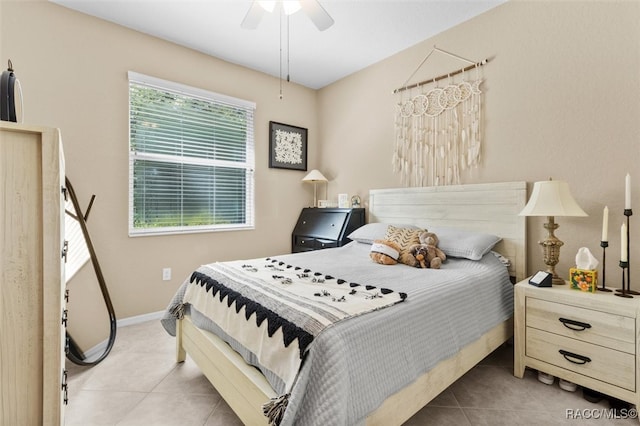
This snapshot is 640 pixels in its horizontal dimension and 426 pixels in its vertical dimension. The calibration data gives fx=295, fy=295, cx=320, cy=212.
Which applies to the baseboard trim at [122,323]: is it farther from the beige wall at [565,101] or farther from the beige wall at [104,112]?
the beige wall at [565,101]

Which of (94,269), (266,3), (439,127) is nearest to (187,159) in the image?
(94,269)

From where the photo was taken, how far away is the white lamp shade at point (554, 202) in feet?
5.88

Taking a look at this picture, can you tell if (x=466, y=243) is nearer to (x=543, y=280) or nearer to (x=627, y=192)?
(x=543, y=280)

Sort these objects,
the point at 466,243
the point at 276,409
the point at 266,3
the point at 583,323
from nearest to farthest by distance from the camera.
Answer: the point at 276,409 → the point at 583,323 → the point at 266,3 → the point at 466,243

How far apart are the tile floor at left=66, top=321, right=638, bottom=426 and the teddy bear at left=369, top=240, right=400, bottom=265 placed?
2.79 ft

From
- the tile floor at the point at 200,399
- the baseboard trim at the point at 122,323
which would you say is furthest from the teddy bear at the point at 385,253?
the baseboard trim at the point at 122,323

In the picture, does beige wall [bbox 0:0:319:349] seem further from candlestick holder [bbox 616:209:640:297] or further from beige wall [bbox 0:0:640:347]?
candlestick holder [bbox 616:209:640:297]

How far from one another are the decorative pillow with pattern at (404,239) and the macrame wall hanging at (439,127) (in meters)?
0.68

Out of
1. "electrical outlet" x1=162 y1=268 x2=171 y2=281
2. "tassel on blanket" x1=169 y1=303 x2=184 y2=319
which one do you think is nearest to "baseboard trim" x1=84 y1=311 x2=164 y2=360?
"electrical outlet" x1=162 y1=268 x2=171 y2=281

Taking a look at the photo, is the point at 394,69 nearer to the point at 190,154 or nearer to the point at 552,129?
the point at 552,129

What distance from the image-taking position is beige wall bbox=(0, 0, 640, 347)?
190cm

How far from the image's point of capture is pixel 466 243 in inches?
85.4

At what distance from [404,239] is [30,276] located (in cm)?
212

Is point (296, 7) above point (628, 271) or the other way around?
above
